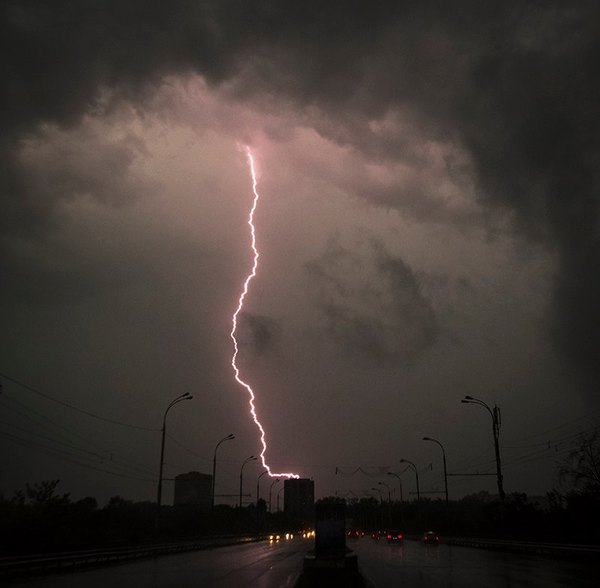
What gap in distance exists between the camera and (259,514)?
143m

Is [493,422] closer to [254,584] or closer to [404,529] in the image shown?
[254,584]

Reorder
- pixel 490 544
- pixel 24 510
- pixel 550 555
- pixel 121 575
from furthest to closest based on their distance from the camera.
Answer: pixel 490 544 < pixel 24 510 < pixel 550 555 < pixel 121 575

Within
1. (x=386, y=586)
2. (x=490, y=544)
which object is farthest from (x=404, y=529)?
(x=386, y=586)

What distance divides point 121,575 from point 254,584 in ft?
27.7

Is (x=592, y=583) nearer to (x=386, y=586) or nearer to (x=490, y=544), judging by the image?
(x=386, y=586)

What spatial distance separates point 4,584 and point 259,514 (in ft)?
410

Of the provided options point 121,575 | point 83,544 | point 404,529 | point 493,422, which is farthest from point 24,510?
point 404,529

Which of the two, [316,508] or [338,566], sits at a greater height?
[316,508]

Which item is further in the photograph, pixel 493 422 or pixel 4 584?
pixel 493 422

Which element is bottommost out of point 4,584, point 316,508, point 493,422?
point 4,584

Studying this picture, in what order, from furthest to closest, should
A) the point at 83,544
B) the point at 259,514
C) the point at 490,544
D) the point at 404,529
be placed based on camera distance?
the point at 259,514
the point at 404,529
the point at 490,544
the point at 83,544

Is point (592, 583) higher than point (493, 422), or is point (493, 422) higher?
point (493, 422)

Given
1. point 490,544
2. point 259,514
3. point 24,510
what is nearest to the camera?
point 24,510

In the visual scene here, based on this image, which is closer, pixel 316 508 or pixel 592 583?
pixel 592 583
